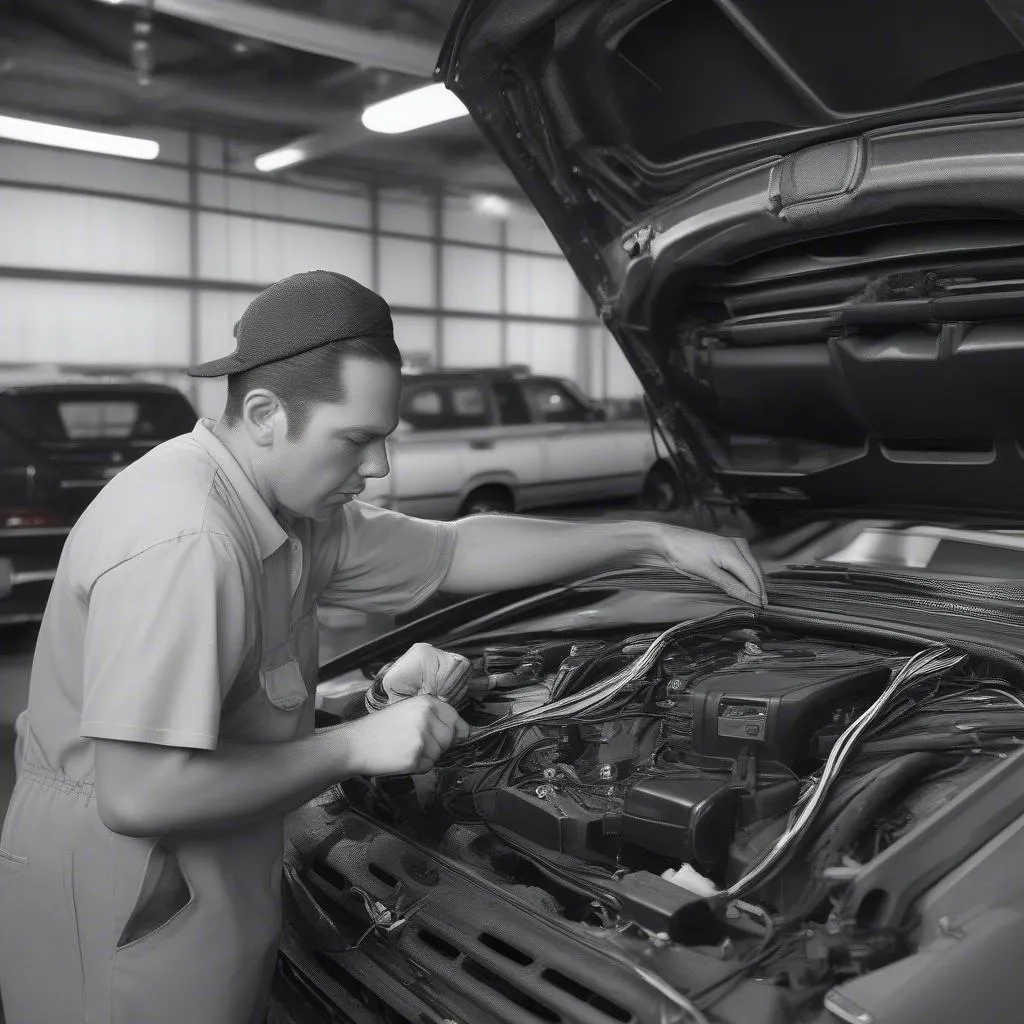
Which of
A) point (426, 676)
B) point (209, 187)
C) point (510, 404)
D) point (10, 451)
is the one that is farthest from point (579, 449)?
point (426, 676)

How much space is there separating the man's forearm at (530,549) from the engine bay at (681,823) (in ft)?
0.57

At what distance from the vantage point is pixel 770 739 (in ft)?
4.28

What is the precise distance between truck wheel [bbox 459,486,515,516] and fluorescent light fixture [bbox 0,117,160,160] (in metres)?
2.42

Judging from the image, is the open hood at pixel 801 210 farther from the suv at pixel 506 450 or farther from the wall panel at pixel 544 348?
the wall panel at pixel 544 348

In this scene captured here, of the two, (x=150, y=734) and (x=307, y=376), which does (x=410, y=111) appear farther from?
(x=150, y=734)

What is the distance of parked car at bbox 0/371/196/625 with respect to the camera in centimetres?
442

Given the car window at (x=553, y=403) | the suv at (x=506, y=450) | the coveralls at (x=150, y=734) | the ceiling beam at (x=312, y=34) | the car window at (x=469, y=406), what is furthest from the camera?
the car window at (x=553, y=403)

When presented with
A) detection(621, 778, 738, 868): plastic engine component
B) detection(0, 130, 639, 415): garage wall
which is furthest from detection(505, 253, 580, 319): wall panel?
detection(621, 778, 738, 868): plastic engine component

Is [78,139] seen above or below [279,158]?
below

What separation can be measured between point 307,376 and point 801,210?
96cm

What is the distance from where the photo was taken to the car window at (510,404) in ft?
18.8

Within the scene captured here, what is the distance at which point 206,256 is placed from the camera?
4930 mm

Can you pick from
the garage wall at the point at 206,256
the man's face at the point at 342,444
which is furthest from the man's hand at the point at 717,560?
the garage wall at the point at 206,256

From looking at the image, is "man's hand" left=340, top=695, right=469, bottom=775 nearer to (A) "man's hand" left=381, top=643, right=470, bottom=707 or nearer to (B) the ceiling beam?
(A) "man's hand" left=381, top=643, right=470, bottom=707
